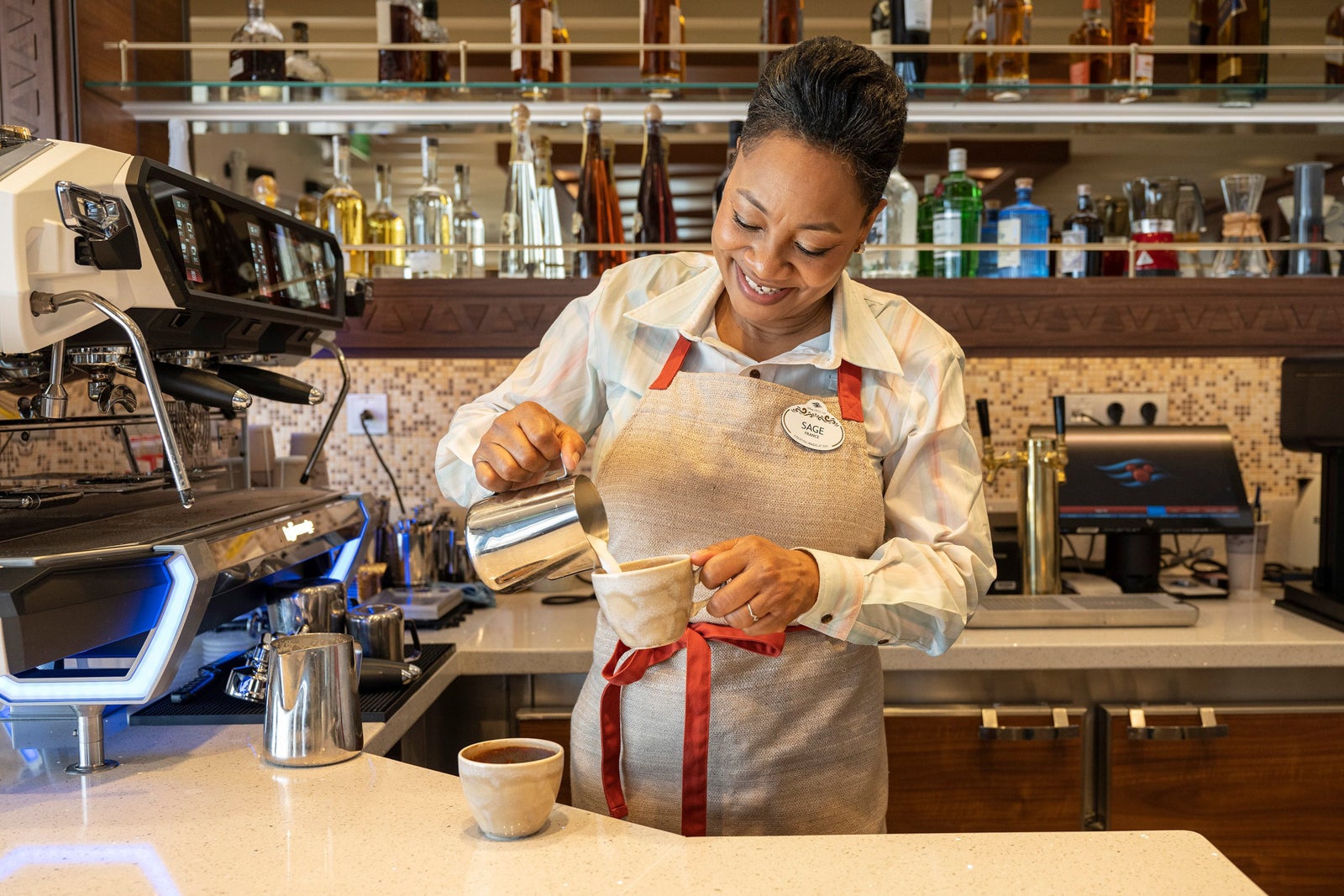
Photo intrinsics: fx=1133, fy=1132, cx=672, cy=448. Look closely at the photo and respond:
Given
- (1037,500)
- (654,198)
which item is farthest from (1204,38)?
(654,198)

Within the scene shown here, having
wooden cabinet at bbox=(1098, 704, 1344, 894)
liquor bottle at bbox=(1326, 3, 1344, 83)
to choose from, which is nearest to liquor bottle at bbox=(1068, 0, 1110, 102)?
liquor bottle at bbox=(1326, 3, 1344, 83)

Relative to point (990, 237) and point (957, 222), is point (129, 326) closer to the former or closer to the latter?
point (957, 222)

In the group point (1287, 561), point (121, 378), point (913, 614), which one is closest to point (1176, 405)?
point (1287, 561)

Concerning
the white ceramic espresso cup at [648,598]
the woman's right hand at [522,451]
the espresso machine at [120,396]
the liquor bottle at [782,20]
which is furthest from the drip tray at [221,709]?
the liquor bottle at [782,20]

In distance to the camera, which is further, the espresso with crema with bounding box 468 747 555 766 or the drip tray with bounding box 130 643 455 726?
the drip tray with bounding box 130 643 455 726

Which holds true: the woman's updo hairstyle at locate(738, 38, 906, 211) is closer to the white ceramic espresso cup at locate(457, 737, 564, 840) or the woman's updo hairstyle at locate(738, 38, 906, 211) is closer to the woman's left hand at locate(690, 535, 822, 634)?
the woman's left hand at locate(690, 535, 822, 634)

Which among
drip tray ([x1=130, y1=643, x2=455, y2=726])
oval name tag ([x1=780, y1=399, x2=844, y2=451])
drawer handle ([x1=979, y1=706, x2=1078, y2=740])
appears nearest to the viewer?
oval name tag ([x1=780, y1=399, x2=844, y2=451])

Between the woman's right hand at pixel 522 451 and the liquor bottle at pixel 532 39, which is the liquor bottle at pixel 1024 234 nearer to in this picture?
the liquor bottle at pixel 532 39

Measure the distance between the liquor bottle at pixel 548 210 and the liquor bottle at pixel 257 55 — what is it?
19.4 inches

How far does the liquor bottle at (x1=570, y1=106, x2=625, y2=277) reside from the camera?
215 centimetres

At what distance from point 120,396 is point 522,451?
562mm

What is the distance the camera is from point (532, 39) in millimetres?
2078

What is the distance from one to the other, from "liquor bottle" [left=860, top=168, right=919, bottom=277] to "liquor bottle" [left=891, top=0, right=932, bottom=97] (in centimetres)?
19

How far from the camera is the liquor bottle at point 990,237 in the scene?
217 centimetres
